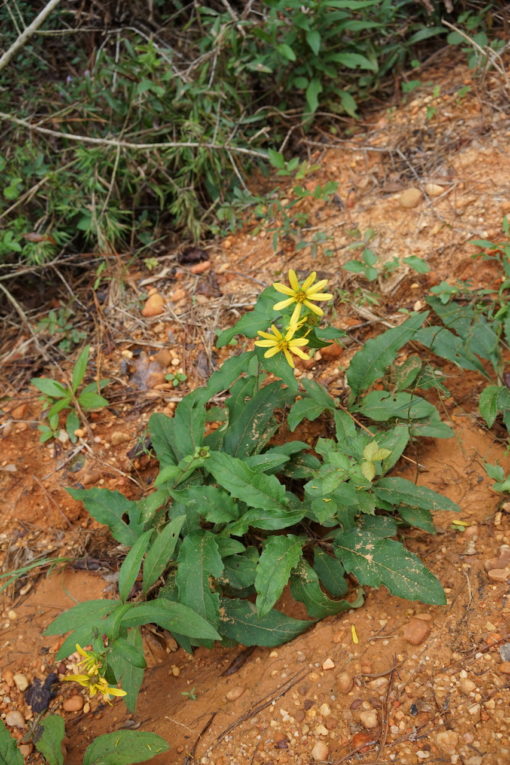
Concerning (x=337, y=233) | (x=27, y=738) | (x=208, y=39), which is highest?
(x=208, y=39)

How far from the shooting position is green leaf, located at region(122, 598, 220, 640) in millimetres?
1790

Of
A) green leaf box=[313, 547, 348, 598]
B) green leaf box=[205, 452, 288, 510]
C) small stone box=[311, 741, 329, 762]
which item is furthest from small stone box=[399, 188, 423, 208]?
small stone box=[311, 741, 329, 762]

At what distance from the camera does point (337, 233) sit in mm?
3100

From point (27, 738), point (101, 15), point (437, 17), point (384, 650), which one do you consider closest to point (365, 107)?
point (437, 17)

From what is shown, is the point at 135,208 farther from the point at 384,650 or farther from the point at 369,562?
the point at 384,650

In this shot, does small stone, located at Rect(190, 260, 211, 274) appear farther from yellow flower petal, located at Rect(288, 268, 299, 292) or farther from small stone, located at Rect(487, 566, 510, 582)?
small stone, located at Rect(487, 566, 510, 582)

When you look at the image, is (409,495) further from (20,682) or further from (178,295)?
(178,295)

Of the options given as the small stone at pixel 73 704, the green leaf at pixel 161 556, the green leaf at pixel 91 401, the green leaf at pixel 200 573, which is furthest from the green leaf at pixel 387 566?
the green leaf at pixel 91 401

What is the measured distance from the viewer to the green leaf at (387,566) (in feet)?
6.07

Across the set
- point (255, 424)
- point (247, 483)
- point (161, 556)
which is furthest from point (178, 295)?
point (161, 556)

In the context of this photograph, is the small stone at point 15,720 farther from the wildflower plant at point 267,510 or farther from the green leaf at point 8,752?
the wildflower plant at point 267,510

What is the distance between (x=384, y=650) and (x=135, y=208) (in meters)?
2.75

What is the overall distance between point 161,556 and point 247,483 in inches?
14.9

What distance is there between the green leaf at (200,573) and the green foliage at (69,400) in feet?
3.32
